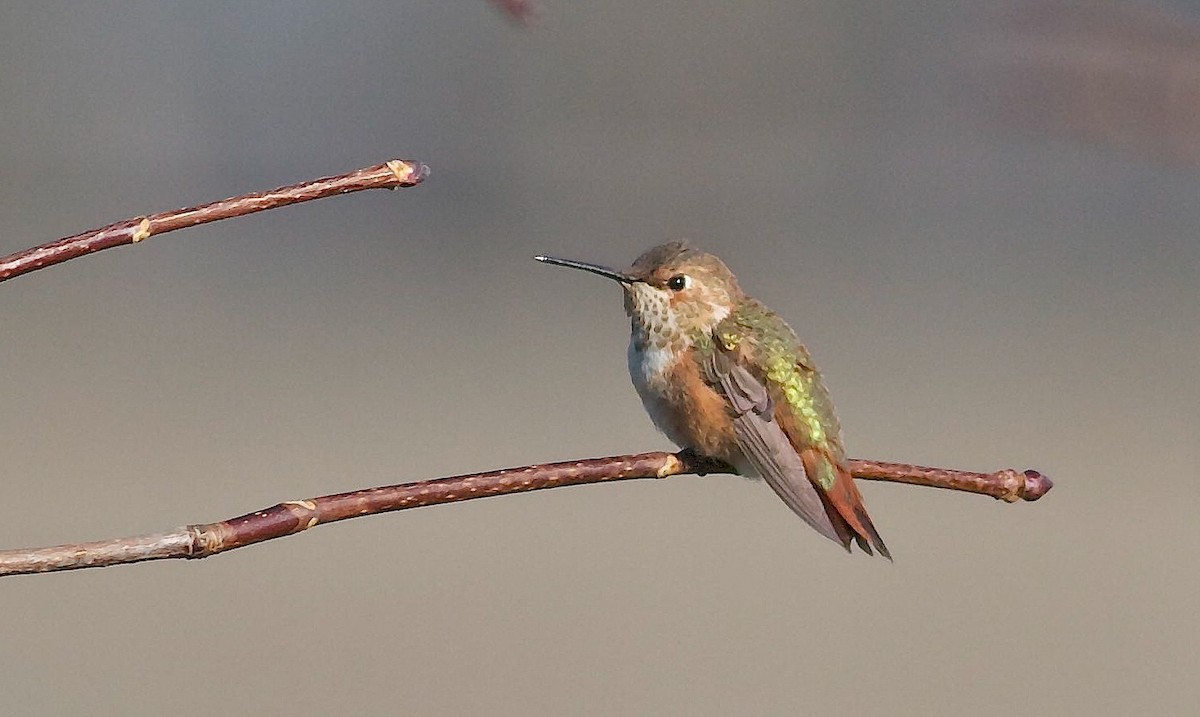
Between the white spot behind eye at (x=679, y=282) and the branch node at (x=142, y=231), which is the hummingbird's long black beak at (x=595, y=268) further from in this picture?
the branch node at (x=142, y=231)

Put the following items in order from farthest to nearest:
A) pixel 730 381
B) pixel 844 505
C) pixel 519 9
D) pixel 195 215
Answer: pixel 730 381 → pixel 844 505 → pixel 195 215 → pixel 519 9

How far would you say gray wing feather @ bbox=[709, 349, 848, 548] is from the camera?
163cm

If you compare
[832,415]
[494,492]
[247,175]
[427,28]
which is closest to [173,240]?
[247,175]

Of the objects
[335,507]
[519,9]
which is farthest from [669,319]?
[519,9]

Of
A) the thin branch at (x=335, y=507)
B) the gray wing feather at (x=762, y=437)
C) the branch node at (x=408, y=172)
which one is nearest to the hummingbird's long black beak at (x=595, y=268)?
the gray wing feather at (x=762, y=437)

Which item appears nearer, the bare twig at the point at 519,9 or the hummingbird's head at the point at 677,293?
the bare twig at the point at 519,9

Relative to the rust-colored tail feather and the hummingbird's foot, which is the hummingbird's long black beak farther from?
the rust-colored tail feather

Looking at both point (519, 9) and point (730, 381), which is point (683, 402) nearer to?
point (730, 381)

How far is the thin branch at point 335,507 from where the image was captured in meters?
0.81

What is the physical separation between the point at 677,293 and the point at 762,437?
26 centimetres

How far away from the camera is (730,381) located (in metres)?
1.80

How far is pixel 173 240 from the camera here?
26.9 ft

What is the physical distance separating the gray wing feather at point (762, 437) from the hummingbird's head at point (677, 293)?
0.23ft

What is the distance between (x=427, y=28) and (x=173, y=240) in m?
2.06
